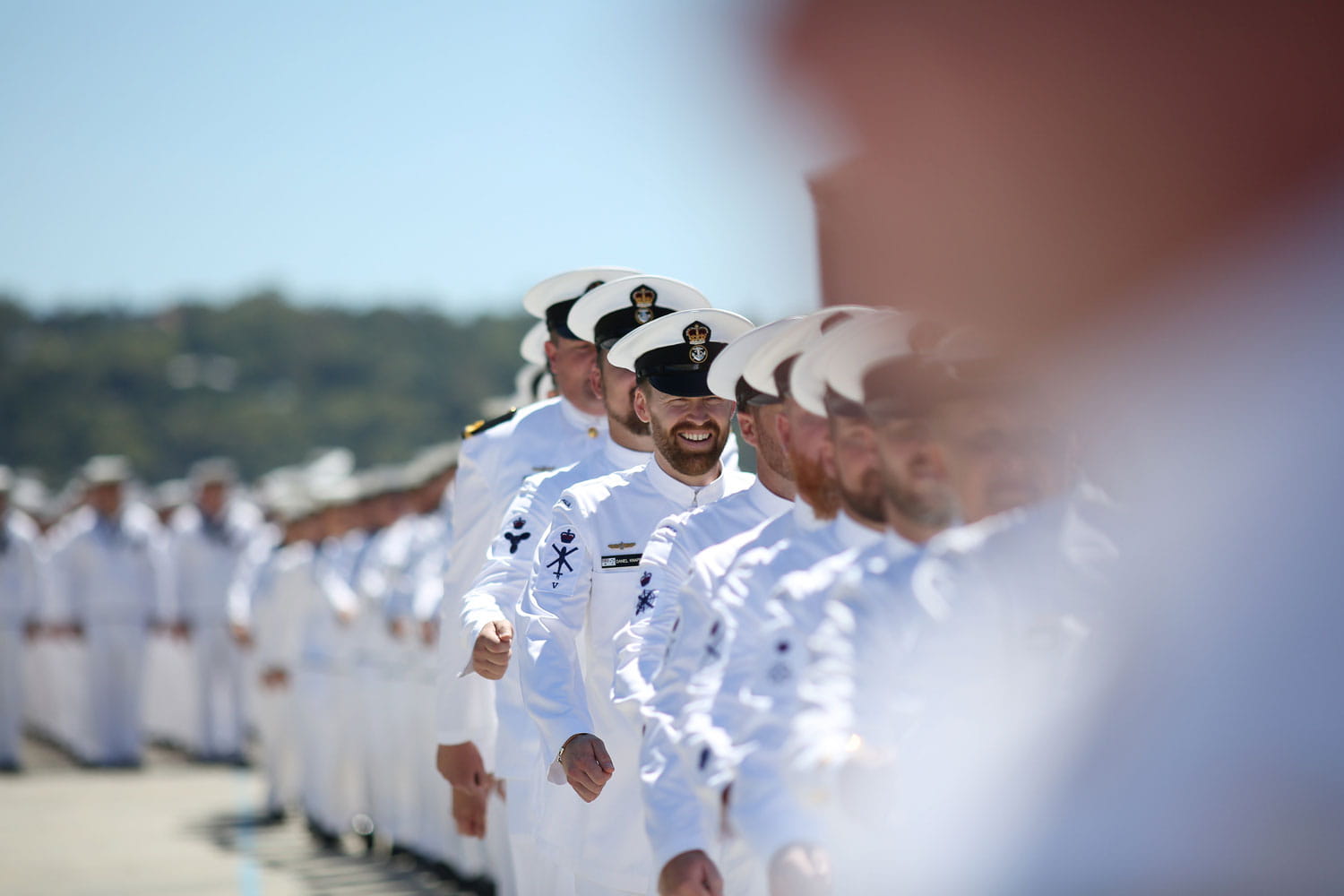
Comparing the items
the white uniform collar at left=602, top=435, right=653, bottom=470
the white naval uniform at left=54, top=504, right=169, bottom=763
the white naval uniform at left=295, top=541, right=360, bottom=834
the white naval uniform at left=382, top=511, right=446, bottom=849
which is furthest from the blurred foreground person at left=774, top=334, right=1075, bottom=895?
the white naval uniform at left=54, top=504, right=169, bottom=763

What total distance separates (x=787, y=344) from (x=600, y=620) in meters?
1.34

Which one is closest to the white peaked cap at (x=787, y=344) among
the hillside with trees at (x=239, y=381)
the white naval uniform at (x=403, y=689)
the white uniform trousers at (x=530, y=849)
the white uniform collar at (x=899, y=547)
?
the white uniform collar at (x=899, y=547)

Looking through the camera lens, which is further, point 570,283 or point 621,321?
point 570,283

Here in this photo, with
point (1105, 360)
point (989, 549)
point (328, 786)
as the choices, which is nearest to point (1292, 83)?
point (1105, 360)

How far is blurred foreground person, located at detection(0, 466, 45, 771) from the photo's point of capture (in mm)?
14773

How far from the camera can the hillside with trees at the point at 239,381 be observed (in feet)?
172

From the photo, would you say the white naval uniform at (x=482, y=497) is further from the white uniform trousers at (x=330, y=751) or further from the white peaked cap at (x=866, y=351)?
the white uniform trousers at (x=330, y=751)

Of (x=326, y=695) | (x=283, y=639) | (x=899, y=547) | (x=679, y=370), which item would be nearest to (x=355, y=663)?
(x=326, y=695)

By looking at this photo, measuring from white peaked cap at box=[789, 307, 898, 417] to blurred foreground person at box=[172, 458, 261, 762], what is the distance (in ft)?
43.0

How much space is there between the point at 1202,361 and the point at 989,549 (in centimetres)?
49

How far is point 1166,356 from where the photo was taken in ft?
6.45

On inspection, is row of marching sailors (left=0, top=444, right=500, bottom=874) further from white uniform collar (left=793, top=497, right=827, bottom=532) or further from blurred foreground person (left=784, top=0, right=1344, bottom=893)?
blurred foreground person (left=784, top=0, right=1344, bottom=893)

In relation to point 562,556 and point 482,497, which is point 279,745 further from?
point 562,556

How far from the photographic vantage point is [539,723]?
4.04m
